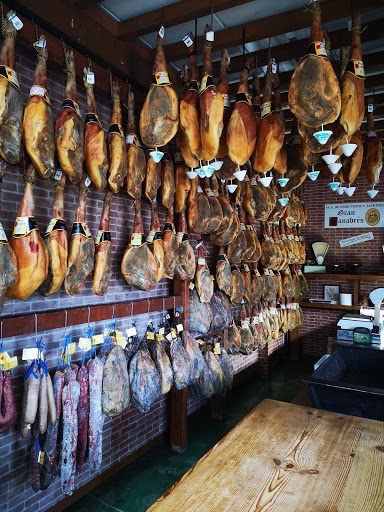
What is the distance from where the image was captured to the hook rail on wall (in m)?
2.60

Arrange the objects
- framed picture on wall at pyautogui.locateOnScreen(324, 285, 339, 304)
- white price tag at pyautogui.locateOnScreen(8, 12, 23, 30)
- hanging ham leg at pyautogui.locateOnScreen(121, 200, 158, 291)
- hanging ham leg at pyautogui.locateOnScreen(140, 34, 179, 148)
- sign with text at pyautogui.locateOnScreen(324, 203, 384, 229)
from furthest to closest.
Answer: framed picture on wall at pyautogui.locateOnScreen(324, 285, 339, 304) < sign with text at pyautogui.locateOnScreen(324, 203, 384, 229) < hanging ham leg at pyautogui.locateOnScreen(121, 200, 158, 291) < hanging ham leg at pyautogui.locateOnScreen(140, 34, 179, 148) < white price tag at pyautogui.locateOnScreen(8, 12, 23, 30)

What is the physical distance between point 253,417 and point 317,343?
7165mm

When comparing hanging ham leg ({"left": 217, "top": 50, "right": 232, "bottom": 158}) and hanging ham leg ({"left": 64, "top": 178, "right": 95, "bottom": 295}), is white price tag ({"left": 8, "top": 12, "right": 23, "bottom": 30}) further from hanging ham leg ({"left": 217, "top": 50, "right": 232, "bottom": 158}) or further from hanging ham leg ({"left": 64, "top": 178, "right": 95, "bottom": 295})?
hanging ham leg ({"left": 217, "top": 50, "right": 232, "bottom": 158})

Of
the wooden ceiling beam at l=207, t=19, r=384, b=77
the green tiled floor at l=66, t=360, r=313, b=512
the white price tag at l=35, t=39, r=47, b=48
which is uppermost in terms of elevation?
the wooden ceiling beam at l=207, t=19, r=384, b=77

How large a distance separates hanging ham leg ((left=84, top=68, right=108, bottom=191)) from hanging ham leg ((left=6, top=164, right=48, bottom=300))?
0.49m

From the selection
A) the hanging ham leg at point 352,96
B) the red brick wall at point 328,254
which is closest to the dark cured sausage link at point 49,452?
the hanging ham leg at point 352,96

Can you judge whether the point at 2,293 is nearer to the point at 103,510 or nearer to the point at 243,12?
the point at 103,510

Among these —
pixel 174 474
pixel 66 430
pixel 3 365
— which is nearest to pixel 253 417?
pixel 66 430

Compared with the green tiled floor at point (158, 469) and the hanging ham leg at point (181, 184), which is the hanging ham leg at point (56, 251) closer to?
the hanging ham leg at point (181, 184)

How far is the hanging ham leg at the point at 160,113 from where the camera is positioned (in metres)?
2.76

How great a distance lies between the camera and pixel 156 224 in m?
3.59

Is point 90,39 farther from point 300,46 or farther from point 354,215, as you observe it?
point 354,215

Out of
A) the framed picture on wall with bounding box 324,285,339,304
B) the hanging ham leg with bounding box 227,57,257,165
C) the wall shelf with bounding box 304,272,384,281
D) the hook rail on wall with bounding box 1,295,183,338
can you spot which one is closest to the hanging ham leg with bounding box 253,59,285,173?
the hanging ham leg with bounding box 227,57,257,165

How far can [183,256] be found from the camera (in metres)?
4.02
